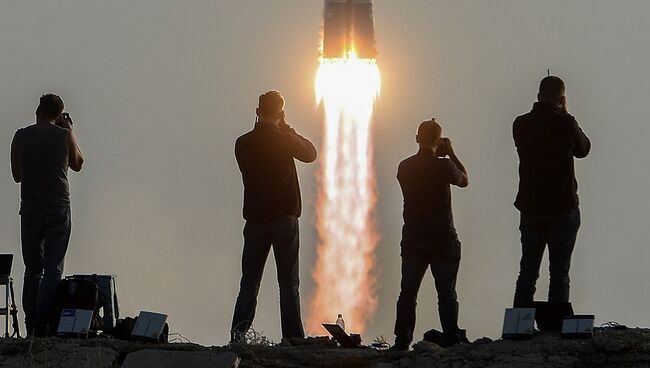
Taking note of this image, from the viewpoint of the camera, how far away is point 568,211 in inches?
742

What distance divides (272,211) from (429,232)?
4.97 ft

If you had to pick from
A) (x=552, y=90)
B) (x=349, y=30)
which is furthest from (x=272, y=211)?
(x=349, y=30)

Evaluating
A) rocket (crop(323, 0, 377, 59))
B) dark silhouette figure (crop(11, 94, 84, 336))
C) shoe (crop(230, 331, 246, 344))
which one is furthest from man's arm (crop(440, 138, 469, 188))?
rocket (crop(323, 0, 377, 59))

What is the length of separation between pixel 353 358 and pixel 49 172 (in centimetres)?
367

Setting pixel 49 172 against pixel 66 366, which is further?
pixel 49 172

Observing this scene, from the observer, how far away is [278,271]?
63.0ft

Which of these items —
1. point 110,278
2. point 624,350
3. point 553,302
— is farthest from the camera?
point 110,278

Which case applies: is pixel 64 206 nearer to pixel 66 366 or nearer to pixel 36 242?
pixel 36 242

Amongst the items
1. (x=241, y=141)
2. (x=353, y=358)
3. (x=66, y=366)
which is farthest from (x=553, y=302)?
(x=66, y=366)

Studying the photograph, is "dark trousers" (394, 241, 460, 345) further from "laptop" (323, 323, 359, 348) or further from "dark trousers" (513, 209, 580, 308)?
"dark trousers" (513, 209, 580, 308)

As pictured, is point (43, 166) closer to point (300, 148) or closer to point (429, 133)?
point (300, 148)

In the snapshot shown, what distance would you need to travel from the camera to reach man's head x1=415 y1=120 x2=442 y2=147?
18.8 meters

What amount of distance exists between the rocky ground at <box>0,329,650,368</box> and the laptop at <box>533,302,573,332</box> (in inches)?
14.0

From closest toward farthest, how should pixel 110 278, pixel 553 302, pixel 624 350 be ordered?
1. pixel 624 350
2. pixel 553 302
3. pixel 110 278
